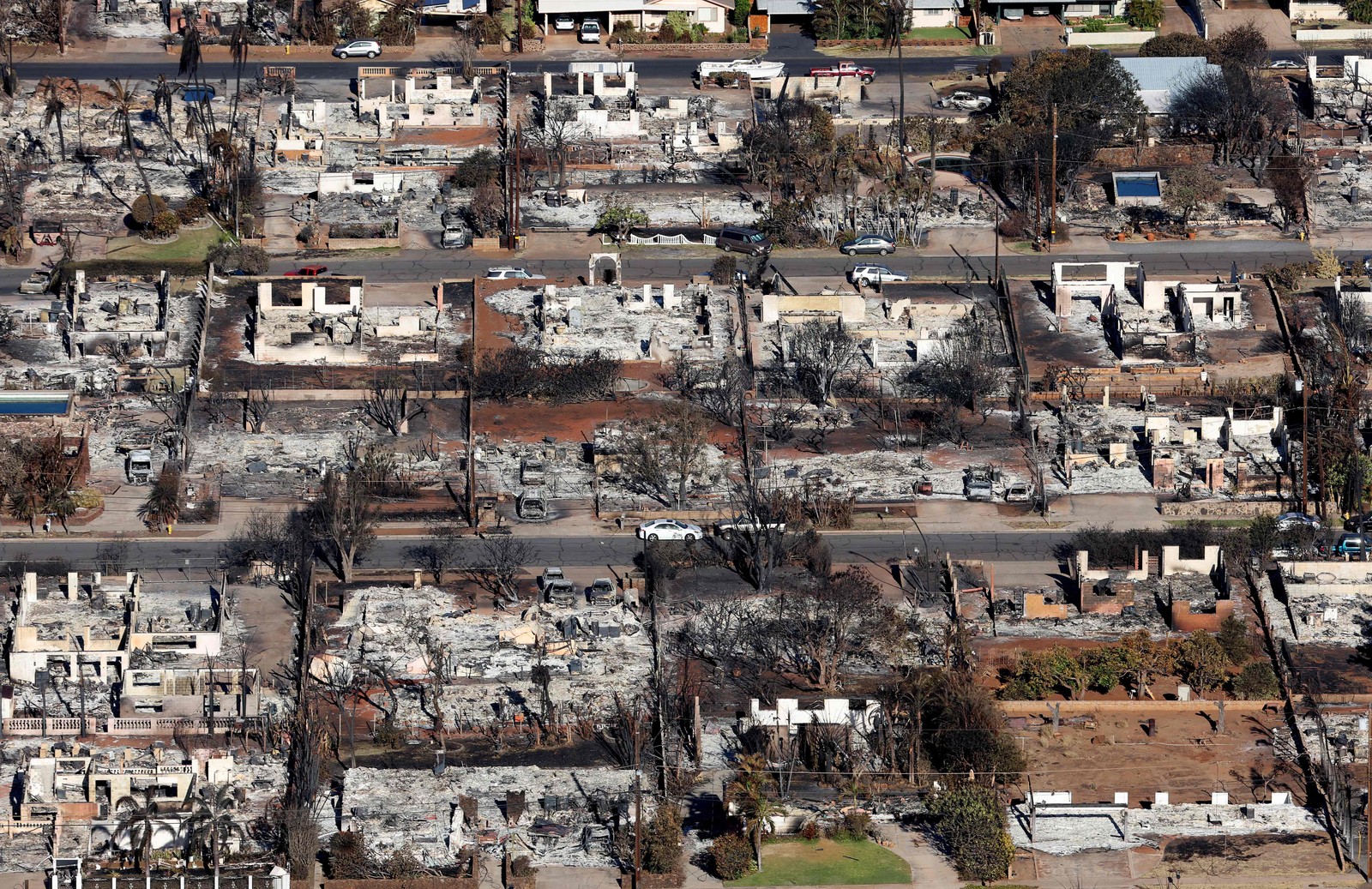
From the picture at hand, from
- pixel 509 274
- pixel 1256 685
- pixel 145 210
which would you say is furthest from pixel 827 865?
pixel 145 210

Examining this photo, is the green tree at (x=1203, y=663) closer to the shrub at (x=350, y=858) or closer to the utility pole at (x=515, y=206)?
the shrub at (x=350, y=858)

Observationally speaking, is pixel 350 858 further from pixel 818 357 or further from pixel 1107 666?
pixel 818 357

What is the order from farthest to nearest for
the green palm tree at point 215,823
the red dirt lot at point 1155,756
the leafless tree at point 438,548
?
the leafless tree at point 438,548
the red dirt lot at point 1155,756
the green palm tree at point 215,823

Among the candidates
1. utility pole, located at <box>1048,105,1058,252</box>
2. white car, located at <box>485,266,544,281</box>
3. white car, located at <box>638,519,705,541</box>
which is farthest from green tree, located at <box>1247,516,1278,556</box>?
white car, located at <box>485,266,544,281</box>

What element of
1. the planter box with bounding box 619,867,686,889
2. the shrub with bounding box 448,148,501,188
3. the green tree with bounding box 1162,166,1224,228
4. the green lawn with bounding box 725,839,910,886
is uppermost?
the green tree with bounding box 1162,166,1224,228

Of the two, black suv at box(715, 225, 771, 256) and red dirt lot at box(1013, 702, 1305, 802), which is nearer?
red dirt lot at box(1013, 702, 1305, 802)

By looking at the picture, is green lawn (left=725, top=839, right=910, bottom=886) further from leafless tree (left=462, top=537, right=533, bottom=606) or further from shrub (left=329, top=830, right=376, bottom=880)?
leafless tree (left=462, top=537, right=533, bottom=606)

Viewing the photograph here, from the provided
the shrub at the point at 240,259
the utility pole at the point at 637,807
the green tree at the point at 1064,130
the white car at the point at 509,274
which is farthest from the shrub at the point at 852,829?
the green tree at the point at 1064,130
